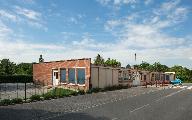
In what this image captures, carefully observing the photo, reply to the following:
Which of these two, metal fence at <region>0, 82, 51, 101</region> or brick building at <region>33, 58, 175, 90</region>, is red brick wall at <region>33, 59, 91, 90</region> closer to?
brick building at <region>33, 58, 175, 90</region>

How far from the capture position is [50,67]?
48.3 m

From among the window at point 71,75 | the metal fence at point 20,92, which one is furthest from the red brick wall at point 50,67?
the metal fence at point 20,92

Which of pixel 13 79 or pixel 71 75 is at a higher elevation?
pixel 71 75

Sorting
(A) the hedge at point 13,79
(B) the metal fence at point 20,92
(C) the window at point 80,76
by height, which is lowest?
(B) the metal fence at point 20,92

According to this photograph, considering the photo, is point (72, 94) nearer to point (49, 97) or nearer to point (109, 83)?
point (49, 97)

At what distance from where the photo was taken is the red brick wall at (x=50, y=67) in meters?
41.2

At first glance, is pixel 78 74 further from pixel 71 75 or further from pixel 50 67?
pixel 50 67

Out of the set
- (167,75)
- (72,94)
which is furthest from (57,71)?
(167,75)

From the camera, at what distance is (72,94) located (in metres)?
33.1

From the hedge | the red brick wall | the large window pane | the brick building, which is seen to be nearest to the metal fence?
the large window pane

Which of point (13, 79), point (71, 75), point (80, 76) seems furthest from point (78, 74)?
point (13, 79)

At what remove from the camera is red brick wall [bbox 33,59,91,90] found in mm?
41188

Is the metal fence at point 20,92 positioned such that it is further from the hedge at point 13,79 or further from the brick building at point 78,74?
the hedge at point 13,79

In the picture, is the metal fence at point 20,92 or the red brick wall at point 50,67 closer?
the metal fence at point 20,92
